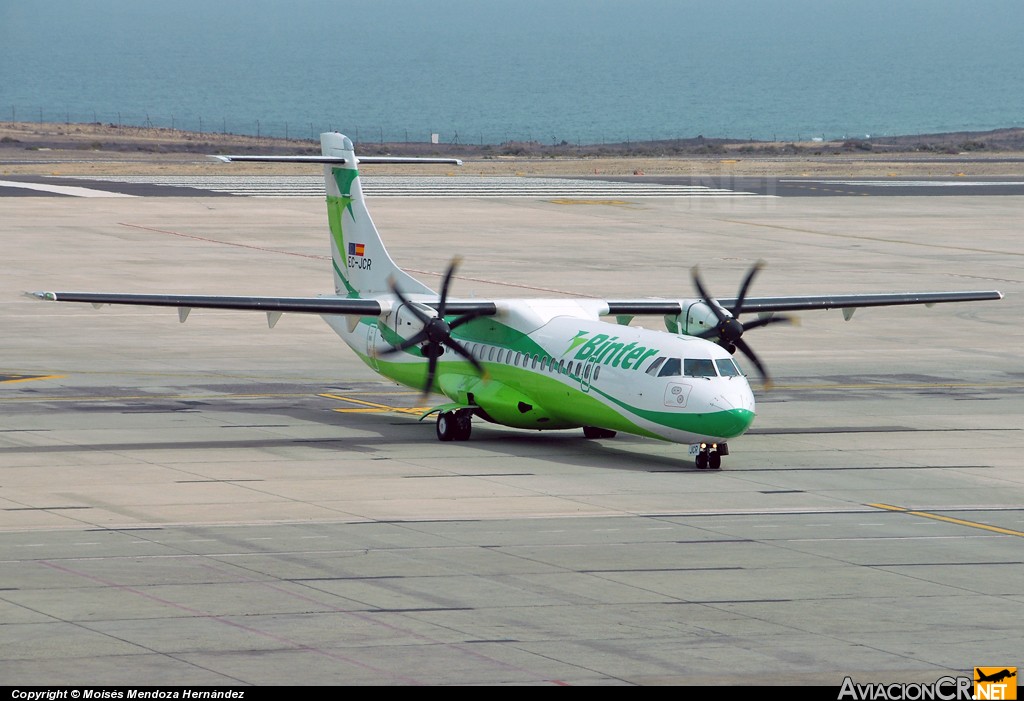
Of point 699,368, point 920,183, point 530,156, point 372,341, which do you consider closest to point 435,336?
point 372,341

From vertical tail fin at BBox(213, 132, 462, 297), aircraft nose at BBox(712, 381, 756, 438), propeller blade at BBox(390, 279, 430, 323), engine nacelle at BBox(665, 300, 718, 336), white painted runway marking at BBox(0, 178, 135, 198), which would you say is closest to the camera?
aircraft nose at BBox(712, 381, 756, 438)

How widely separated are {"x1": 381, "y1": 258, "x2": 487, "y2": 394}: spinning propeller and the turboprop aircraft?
0.13 ft

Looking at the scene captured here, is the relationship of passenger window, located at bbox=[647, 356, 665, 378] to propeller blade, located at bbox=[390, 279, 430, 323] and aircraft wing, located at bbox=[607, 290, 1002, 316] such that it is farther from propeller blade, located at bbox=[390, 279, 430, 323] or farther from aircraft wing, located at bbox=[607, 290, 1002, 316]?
propeller blade, located at bbox=[390, 279, 430, 323]

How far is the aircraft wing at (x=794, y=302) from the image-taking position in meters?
36.5

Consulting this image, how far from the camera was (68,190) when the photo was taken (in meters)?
96.8

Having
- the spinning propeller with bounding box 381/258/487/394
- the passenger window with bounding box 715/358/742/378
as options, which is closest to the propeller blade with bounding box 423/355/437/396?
the spinning propeller with bounding box 381/258/487/394

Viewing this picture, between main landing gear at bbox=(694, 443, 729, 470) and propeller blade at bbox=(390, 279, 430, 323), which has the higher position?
propeller blade at bbox=(390, 279, 430, 323)

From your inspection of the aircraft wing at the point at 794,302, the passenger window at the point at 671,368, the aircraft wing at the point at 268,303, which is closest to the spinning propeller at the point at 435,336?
the aircraft wing at the point at 268,303

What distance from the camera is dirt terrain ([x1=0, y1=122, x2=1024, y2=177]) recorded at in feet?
416

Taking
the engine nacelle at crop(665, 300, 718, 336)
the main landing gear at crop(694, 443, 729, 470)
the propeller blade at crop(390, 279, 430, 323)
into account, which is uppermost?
the engine nacelle at crop(665, 300, 718, 336)

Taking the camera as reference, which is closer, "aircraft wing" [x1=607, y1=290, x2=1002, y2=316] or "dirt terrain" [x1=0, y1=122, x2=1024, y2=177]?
"aircraft wing" [x1=607, y1=290, x2=1002, y2=316]

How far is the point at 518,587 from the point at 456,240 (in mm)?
55732

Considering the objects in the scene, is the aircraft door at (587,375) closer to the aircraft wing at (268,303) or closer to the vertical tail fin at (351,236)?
the aircraft wing at (268,303)

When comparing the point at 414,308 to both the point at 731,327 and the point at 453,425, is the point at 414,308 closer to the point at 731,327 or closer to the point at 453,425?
the point at 453,425
